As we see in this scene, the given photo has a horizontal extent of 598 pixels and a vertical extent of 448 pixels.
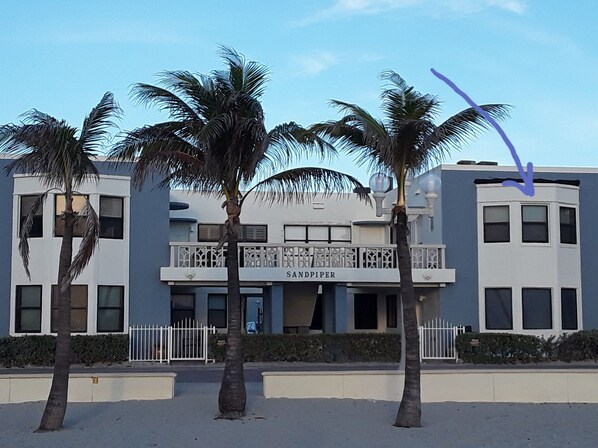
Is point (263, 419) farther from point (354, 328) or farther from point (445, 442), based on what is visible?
point (354, 328)

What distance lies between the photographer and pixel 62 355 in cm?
1521

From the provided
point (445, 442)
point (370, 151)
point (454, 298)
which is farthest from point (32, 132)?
point (454, 298)

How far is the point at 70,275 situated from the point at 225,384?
3.27 metres

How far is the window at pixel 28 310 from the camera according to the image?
2695 centimetres

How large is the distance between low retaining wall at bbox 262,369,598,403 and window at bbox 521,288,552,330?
35.4ft

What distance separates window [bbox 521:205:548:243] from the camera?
29.2 metres

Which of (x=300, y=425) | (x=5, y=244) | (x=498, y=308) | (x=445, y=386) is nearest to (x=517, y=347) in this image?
(x=498, y=308)

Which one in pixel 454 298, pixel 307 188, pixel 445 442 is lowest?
pixel 445 442

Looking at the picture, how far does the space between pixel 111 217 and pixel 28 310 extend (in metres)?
3.58

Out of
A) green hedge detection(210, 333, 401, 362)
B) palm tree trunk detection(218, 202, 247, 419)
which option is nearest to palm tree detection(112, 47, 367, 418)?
palm tree trunk detection(218, 202, 247, 419)

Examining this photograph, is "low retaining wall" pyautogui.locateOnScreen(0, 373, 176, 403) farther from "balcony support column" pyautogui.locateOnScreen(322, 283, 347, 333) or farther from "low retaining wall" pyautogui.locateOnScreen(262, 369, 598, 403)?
"balcony support column" pyautogui.locateOnScreen(322, 283, 347, 333)

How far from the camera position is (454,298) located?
29.3 m

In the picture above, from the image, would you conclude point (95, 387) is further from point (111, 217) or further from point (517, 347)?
point (517, 347)

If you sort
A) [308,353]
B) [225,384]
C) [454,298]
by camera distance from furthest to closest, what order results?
[454,298], [308,353], [225,384]
